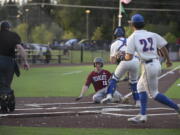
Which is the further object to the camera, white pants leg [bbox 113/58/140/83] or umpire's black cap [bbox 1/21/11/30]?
white pants leg [bbox 113/58/140/83]

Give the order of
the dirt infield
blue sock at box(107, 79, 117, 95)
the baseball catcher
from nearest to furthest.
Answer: the dirt infield
blue sock at box(107, 79, 117, 95)
the baseball catcher

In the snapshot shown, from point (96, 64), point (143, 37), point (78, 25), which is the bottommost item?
point (78, 25)

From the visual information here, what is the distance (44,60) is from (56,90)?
28.9m

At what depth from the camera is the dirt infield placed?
33.6 feet

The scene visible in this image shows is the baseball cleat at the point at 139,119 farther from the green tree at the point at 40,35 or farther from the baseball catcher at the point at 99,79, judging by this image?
the green tree at the point at 40,35

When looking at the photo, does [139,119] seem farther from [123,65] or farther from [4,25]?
[4,25]

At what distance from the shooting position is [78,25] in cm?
8706

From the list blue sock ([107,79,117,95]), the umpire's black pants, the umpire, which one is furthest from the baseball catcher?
the umpire's black pants

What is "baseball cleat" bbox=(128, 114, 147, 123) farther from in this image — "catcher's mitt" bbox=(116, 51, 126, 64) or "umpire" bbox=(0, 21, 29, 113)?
"catcher's mitt" bbox=(116, 51, 126, 64)

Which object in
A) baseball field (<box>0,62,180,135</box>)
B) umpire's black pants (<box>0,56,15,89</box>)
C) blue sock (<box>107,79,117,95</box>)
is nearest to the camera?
baseball field (<box>0,62,180,135</box>)

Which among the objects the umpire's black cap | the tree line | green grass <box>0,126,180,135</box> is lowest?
the tree line

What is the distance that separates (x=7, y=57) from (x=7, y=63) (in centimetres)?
16

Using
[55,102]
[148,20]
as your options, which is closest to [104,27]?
[148,20]

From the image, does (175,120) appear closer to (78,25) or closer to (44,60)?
(44,60)
